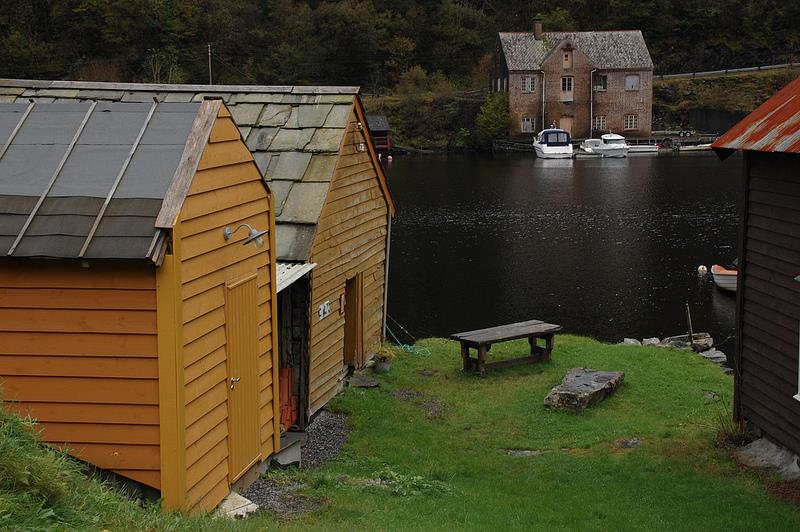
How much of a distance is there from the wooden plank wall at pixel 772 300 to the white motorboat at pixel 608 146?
72456mm

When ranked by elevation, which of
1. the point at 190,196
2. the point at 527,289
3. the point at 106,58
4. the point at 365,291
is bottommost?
the point at 527,289

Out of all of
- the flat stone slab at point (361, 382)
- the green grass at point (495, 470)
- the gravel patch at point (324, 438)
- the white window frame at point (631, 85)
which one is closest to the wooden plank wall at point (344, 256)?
the gravel patch at point (324, 438)

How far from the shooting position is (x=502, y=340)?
2097 cm

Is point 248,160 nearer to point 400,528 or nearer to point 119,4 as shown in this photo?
point 400,528

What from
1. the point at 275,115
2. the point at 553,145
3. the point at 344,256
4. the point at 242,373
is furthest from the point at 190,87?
the point at 553,145

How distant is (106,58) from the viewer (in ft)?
316

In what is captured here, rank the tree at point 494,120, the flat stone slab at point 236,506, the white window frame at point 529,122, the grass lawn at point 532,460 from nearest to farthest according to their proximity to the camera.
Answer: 1. the flat stone slab at point 236,506
2. the grass lawn at point 532,460
3. the tree at point 494,120
4. the white window frame at point 529,122

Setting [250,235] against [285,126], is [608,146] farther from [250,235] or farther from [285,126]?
[250,235]

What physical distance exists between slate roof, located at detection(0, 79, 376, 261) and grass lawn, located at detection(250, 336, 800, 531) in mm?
3360

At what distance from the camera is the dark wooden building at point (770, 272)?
12438 millimetres

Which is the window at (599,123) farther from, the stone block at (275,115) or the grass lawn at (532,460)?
the stone block at (275,115)

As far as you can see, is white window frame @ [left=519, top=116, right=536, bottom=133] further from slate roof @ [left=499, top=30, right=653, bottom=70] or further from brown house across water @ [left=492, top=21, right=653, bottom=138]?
slate roof @ [left=499, top=30, right=653, bottom=70]

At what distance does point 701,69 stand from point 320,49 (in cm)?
3785

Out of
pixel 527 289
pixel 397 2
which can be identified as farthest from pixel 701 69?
pixel 527 289
